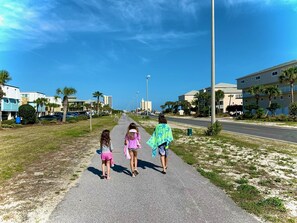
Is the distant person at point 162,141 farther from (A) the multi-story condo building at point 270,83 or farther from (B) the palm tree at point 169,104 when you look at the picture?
(B) the palm tree at point 169,104

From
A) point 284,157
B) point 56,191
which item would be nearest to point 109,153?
point 56,191

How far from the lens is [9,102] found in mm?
63250

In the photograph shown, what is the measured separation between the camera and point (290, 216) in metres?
4.67

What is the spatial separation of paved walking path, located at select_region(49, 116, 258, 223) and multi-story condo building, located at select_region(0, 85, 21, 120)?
60464mm

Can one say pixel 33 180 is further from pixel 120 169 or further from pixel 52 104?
pixel 52 104

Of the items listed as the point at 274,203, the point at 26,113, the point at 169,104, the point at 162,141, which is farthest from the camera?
the point at 169,104

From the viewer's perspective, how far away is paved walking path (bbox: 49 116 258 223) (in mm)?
4520

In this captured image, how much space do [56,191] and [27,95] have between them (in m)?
99.9

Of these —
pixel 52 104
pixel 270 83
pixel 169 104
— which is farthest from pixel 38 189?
pixel 169 104

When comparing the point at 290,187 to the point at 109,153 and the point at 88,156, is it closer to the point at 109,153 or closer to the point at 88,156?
the point at 109,153

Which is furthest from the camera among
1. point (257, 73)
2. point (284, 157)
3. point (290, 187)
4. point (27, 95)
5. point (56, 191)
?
point (27, 95)

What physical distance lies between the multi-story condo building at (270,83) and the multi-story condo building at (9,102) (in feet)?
202

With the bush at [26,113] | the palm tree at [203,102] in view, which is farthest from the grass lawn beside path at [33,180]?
the palm tree at [203,102]

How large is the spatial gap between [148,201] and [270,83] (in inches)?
2964
